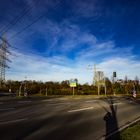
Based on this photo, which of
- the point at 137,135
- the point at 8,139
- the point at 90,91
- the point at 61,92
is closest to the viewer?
the point at 8,139

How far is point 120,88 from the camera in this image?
74.9 meters

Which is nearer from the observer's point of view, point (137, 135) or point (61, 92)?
point (137, 135)

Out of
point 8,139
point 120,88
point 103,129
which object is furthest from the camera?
point 120,88

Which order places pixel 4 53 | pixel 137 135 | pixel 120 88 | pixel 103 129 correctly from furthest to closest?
pixel 120 88, pixel 4 53, pixel 103 129, pixel 137 135

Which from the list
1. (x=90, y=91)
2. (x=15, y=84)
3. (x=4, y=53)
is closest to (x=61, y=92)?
(x=90, y=91)

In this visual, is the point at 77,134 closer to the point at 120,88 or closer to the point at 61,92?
the point at 61,92

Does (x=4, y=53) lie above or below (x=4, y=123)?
above

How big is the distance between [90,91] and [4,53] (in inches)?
1020

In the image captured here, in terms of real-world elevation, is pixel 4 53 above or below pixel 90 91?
above

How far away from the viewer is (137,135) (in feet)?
31.6

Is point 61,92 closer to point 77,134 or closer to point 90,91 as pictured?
point 90,91

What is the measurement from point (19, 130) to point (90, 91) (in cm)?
5931

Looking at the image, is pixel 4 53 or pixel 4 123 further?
pixel 4 53

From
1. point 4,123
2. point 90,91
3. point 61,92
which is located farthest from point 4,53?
point 4,123
